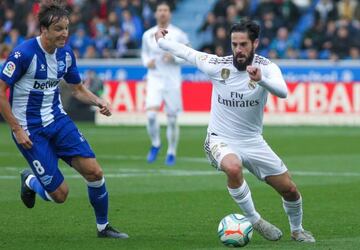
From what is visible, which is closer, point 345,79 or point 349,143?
point 349,143

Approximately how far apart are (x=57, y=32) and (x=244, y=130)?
203 cm

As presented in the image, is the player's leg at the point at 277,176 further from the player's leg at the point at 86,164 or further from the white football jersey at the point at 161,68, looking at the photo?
the white football jersey at the point at 161,68

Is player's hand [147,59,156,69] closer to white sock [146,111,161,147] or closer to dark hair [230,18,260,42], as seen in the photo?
white sock [146,111,161,147]

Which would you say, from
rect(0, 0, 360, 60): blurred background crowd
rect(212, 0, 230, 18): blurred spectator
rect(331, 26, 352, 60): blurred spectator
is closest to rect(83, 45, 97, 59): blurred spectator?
rect(0, 0, 360, 60): blurred background crowd

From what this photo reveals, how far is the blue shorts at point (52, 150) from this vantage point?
33.7 ft

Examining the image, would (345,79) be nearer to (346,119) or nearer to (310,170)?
(346,119)

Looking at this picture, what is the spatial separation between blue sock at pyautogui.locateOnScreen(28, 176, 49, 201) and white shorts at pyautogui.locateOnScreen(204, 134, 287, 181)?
1699 millimetres

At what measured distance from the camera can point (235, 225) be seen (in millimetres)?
9766

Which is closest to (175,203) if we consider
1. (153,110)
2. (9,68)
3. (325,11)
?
(9,68)

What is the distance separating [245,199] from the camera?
33.0 feet

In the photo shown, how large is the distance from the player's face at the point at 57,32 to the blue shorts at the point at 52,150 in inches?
30.9

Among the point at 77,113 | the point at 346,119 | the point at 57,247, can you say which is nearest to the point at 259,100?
the point at 57,247

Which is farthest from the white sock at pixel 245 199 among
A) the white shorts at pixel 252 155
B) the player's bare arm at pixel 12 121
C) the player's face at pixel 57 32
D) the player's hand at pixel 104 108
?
the player's face at pixel 57 32

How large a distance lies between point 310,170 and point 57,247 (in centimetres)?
858
